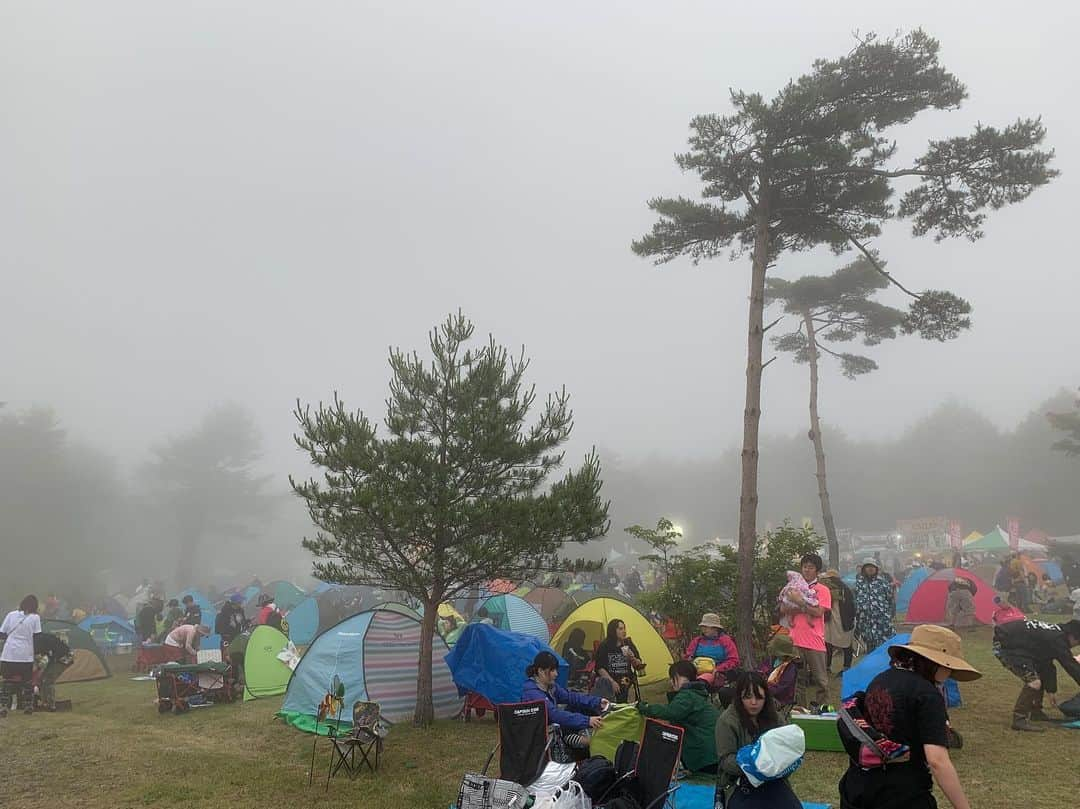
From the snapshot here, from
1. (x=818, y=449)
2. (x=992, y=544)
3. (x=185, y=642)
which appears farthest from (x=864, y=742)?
(x=992, y=544)

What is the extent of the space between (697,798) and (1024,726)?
4397mm

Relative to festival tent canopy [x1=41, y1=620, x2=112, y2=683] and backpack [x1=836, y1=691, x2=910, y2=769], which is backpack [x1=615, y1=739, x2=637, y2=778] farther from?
festival tent canopy [x1=41, y1=620, x2=112, y2=683]

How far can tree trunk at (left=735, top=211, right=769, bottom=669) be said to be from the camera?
10289 millimetres

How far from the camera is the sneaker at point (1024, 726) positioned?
749cm

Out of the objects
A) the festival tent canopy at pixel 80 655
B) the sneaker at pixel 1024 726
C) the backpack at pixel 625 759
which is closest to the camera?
the backpack at pixel 625 759

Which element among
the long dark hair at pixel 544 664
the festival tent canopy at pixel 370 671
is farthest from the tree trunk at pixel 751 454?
the long dark hair at pixel 544 664

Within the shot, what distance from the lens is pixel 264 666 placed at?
12.5 metres

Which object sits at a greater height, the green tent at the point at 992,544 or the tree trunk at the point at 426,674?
the tree trunk at the point at 426,674

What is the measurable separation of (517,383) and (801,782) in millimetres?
6144

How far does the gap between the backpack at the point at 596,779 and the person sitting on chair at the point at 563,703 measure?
0.58m

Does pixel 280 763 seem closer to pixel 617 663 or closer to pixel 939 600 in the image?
pixel 617 663

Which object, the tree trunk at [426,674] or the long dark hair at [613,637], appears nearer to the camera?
the tree trunk at [426,674]

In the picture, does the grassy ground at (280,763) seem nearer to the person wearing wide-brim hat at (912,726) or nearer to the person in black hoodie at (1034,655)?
the person in black hoodie at (1034,655)

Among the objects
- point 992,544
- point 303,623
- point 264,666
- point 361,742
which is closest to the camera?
point 361,742
